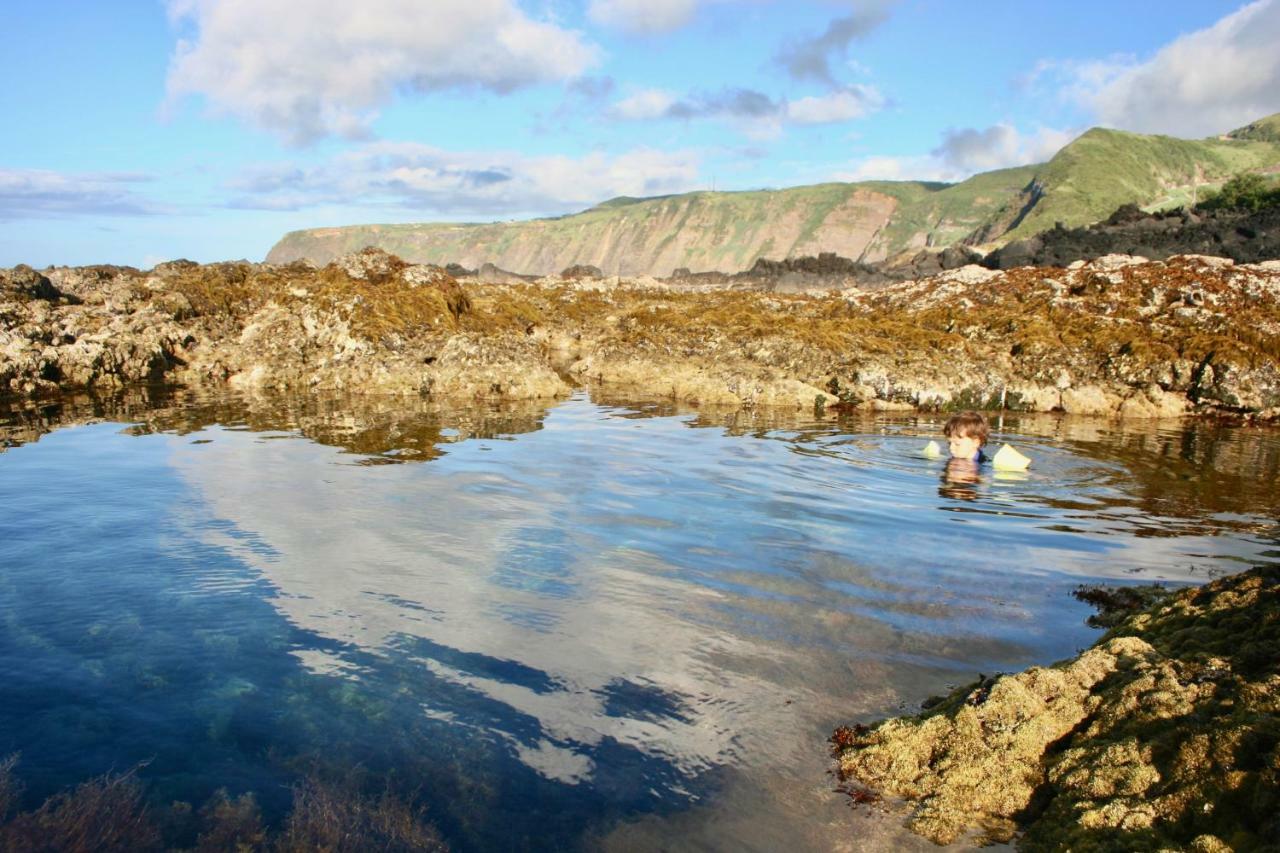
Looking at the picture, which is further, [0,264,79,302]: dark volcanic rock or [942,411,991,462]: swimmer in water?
[0,264,79,302]: dark volcanic rock

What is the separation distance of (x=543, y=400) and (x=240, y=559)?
1211 centimetres

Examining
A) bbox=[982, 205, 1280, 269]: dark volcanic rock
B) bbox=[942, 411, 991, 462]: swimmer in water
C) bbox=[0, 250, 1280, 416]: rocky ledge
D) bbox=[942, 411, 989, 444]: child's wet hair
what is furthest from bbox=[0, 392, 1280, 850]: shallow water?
bbox=[982, 205, 1280, 269]: dark volcanic rock

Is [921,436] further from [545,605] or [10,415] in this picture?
[10,415]

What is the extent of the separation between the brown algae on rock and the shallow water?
0.42 metres

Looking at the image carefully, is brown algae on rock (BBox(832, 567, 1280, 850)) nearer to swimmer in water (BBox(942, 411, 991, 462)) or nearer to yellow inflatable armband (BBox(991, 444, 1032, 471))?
swimmer in water (BBox(942, 411, 991, 462))

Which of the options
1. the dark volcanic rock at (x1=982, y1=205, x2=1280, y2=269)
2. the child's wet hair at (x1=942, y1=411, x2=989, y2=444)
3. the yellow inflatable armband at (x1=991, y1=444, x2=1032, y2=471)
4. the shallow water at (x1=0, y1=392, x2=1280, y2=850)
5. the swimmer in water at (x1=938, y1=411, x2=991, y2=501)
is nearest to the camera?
the shallow water at (x1=0, y1=392, x2=1280, y2=850)

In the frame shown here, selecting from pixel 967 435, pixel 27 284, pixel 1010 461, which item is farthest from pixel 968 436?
pixel 27 284

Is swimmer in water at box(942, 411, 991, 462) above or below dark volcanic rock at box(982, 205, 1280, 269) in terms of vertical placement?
below

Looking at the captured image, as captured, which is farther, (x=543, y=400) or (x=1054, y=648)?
(x=543, y=400)

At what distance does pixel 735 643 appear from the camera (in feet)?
17.6

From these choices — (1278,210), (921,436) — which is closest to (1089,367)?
(921,436)

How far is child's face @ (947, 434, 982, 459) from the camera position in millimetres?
12000

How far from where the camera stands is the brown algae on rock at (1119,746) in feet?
9.45

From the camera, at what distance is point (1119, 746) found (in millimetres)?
3354
